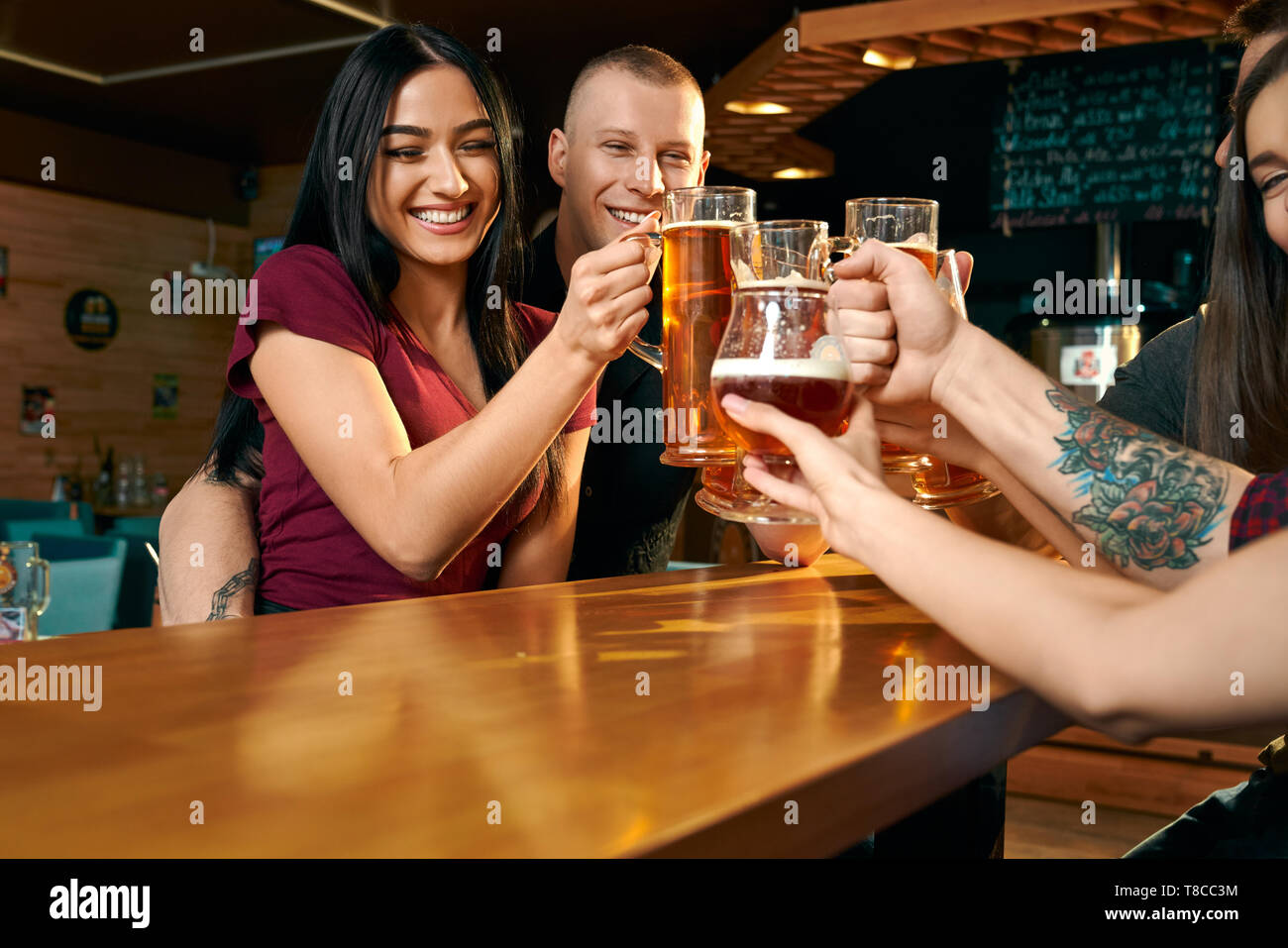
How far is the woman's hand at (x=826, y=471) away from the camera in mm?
824

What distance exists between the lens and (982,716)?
0.74 metres

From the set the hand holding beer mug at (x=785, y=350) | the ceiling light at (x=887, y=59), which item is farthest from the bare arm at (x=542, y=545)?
the ceiling light at (x=887, y=59)

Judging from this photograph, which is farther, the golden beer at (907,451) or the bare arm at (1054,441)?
the golden beer at (907,451)

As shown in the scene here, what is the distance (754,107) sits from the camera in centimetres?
441

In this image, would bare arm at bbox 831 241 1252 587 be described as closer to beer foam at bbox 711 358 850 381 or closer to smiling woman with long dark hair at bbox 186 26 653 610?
beer foam at bbox 711 358 850 381

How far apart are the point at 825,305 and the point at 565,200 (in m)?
1.52

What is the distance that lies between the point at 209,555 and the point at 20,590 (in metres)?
0.52

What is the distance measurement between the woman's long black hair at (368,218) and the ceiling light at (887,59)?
2.30m

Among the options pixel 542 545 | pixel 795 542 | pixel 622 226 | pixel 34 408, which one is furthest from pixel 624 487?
pixel 34 408

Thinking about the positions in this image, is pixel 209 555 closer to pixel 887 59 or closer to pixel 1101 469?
pixel 1101 469

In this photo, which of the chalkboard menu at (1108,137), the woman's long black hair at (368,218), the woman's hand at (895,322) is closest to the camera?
the woman's hand at (895,322)

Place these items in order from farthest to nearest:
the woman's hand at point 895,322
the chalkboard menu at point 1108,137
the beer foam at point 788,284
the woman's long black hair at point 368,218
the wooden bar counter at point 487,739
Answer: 1. the chalkboard menu at point 1108,137
2. the woman's long black hair at point 368,218
3. the woman's hand at point 895,322
4. the beer foam at point 788,284
5. the wooden bar counter at point 487,739

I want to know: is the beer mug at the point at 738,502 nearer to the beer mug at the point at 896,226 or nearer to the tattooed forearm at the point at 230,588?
the beer mug at the point at 896,226
